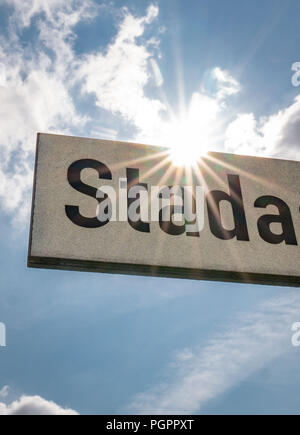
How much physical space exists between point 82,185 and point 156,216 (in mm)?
904

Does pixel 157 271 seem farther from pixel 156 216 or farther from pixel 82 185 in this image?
pixel 82 185

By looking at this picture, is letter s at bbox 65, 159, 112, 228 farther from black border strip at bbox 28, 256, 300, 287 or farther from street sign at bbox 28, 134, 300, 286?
black border strip at bbox 28, 256, 300, 287

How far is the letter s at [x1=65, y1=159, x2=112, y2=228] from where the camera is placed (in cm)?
554

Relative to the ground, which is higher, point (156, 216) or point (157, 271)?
point (156, 216)

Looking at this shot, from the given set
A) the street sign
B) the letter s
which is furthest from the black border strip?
the letter s

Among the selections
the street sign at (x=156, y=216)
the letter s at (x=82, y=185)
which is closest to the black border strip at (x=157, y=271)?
the street sign at (x=156, y=216)

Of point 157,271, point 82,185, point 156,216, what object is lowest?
point 157,271

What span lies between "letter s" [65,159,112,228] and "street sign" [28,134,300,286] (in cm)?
1

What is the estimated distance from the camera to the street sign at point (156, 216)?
546 cm

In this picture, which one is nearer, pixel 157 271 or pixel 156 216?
pixel 157 271

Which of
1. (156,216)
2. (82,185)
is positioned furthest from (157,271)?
(82,185)

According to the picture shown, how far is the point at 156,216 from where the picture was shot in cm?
578
